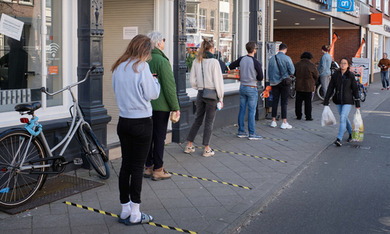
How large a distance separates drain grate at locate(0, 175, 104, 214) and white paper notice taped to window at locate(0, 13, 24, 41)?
74.6 inches

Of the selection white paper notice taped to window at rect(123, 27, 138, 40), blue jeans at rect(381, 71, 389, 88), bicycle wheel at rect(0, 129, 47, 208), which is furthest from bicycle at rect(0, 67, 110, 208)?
blue jeans at rect(381, 71, 389, 88)

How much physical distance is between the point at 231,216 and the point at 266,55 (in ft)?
26.2

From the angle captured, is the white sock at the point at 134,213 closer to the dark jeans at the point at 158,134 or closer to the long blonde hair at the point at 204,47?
the dark jeans at the point at 158,134

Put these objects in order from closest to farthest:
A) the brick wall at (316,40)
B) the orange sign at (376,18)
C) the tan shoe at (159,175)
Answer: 1. the tan shoe at (159,175)
2. the orange sign at (376,18)
3. the brick wall at (316,40)

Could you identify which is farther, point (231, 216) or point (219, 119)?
point (219, 119)

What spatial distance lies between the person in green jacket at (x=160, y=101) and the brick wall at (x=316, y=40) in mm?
23528

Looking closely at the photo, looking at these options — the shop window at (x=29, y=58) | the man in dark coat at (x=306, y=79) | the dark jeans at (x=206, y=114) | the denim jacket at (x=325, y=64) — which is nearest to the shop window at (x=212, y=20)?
the man in dark coat at (x=306, y=79)

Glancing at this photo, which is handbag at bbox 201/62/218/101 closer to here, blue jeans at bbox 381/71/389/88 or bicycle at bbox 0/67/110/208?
bicycle at bbox 0/67/110/208

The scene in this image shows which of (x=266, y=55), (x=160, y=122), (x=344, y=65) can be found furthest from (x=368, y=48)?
(x=160, y=122)

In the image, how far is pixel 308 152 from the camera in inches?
302

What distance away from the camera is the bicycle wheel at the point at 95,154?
541cm

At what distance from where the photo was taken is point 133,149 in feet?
13.1

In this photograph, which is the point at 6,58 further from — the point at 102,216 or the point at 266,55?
the point at 266,55

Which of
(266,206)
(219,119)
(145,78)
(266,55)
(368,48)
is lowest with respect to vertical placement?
(266,206)
